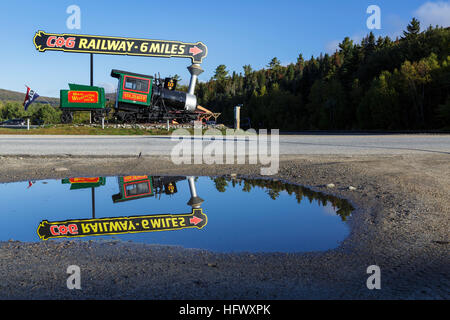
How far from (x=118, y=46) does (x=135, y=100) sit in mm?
4137

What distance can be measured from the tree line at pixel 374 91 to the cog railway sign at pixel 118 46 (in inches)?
1287

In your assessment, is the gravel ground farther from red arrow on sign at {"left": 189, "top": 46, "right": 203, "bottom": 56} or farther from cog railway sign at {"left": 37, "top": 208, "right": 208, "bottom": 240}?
red arrow on sign at {"left": 189, "top": 46, "right": 203, "bottom": 56}

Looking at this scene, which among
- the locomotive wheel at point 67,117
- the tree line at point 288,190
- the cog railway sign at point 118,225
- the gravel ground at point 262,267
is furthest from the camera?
the locomotive wheel at point 67,117

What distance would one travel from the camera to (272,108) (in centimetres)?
9175

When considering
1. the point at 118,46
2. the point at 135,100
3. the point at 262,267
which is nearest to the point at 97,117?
the point at 135,100

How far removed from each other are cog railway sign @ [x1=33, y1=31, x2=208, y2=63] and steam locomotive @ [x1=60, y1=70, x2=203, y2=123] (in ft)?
5.85

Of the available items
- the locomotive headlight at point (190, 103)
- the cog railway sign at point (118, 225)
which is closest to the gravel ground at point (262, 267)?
the cog railway sign at point (118, 225)

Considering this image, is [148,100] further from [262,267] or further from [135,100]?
[262,267]

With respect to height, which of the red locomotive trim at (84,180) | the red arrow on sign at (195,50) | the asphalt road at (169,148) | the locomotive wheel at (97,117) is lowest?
the red locomotive trim at (84,180)

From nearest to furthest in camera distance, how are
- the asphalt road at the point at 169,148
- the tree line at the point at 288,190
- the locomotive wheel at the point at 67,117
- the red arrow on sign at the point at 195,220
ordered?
1. the red arrow on sign at the point at 195,220
2. the tree line at the point at 288,190
3. the asphalt road at the point at 169,148
4. the locomotive wheel at the point at 67,117

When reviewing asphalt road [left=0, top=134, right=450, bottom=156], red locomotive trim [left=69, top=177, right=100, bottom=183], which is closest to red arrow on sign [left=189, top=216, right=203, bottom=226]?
red locomotive trim [left=69, top=177, right=100, bottom=183]

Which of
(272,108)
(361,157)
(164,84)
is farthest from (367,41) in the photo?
(361,157)

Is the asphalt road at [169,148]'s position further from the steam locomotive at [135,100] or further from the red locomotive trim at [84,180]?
the steam locomotive at [135,100]

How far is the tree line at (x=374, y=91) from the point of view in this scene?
49.5 m
